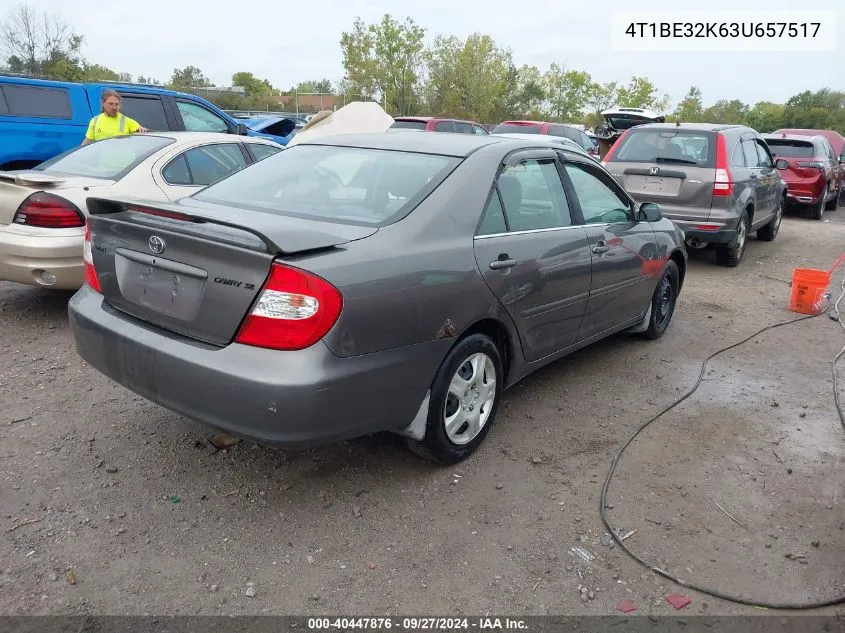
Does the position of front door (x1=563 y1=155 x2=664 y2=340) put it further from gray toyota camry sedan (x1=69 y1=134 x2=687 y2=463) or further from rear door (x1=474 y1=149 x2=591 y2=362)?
rear door (x1=474 y1=149 x2=591 y2=362)

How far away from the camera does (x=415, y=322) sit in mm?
2820

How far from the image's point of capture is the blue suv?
8.12m

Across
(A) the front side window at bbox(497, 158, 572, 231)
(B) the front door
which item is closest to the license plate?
(A) the front side window at bbox(497, 158, 572, 231)

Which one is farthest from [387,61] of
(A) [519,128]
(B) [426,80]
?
(A) [519,128]

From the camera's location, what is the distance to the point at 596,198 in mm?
4371

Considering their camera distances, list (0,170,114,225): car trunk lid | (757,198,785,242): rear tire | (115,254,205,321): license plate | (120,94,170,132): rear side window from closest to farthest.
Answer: (115,254,205,321): license plate
(0,170,114,225): car trunk lid
(120,94,170,132): rear side window
(757,198,785,242): rear tire

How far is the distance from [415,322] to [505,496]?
0.96 metres

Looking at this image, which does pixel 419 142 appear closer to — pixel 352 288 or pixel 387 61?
pixel 352 288

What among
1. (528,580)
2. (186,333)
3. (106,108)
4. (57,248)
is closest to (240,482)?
(186,333)

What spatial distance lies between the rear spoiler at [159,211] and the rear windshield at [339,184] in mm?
515

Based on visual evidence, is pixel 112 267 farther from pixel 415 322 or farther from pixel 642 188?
pixel 642 188

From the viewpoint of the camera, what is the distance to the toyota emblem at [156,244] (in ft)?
9.03

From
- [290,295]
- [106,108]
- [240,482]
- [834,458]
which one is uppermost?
[106,108]

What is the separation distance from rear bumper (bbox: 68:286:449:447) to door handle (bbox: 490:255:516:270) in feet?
1.78
